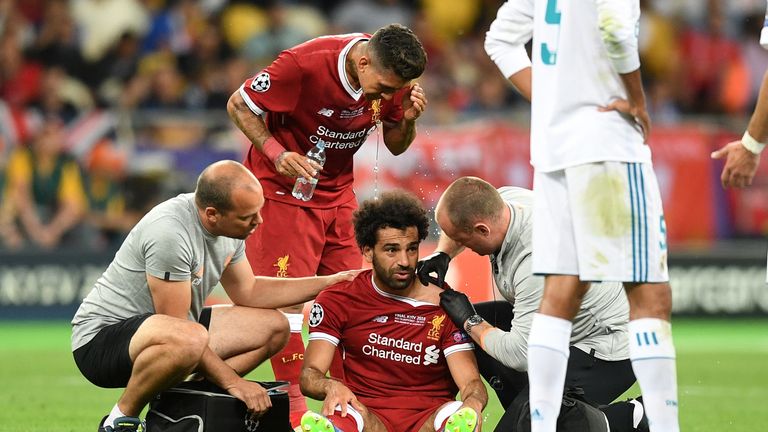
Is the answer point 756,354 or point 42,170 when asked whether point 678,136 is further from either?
point 42,170

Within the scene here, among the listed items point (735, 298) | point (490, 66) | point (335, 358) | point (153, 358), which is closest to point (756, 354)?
point (735, 298)

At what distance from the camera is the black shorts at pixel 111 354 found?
5.91 metres

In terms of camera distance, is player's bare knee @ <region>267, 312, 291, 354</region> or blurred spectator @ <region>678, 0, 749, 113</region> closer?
player's bare knee @ <region>267, 312, 291, 354</region>

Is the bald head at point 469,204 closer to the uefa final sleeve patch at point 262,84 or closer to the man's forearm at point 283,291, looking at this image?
the man's forearm at point 283,291

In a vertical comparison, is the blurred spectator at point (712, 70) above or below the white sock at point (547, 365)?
above

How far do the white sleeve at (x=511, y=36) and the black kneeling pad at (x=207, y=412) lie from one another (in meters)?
2.05

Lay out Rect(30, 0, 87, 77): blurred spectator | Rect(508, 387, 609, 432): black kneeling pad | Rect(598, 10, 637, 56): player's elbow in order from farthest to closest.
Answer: Rect(30, 0, 87, 77): blurred spectator < Rect(508, 387, 609, 432): black kneeling pad < Rect(598, 10, 637, 56): player's elbow

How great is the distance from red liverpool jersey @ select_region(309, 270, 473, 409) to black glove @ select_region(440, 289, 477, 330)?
0.25 feet

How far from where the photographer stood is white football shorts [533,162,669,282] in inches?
185

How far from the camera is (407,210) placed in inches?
245

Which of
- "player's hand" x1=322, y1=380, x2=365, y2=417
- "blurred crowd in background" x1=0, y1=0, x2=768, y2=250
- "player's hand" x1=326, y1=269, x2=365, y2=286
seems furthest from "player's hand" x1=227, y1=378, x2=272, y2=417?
"blurred crowd in background" x1=0, y1=0, x2=768, y2=250

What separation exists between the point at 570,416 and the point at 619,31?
1.87m

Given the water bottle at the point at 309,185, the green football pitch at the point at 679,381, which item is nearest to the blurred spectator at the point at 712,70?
the green football pitch at the point at 679,381

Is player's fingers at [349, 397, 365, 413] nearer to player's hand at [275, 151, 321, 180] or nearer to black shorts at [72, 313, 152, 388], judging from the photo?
black shorts at [72, 313, 152, 388]
